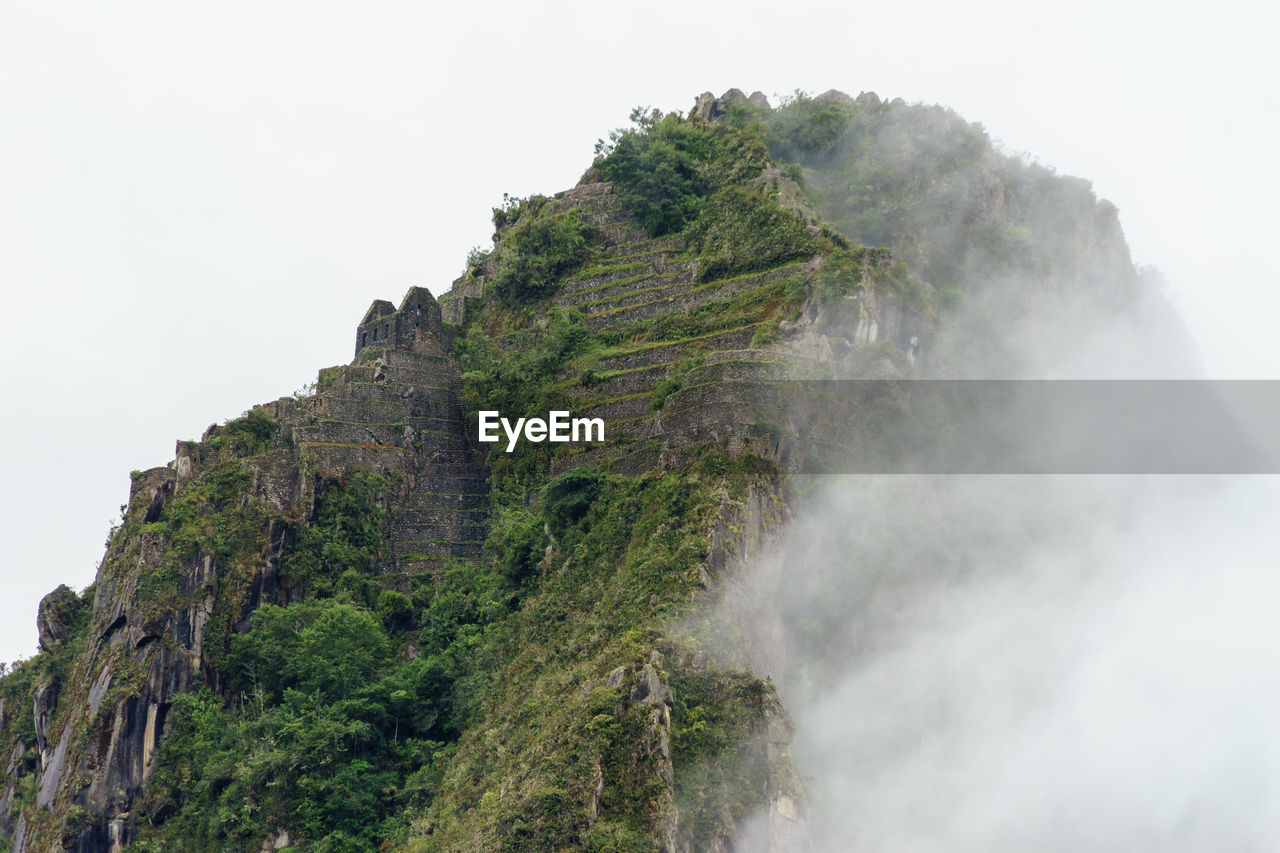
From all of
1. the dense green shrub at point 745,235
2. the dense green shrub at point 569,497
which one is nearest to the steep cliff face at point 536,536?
the dense green shrub at point 569,497

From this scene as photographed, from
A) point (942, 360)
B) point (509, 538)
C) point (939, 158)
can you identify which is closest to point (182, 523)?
point (509, 538)

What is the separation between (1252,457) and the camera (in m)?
85.1

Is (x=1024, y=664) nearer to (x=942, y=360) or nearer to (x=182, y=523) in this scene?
(x=942, y=360)

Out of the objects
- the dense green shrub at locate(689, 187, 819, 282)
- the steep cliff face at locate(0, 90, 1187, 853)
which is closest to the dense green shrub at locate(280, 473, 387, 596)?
the steep cliff face at locate(0, 90, 1187, 853)

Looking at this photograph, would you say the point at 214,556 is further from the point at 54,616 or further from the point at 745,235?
the point at 745,235

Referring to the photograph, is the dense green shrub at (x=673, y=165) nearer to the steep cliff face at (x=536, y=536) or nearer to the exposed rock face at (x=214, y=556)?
the steep cliff face at (x=536, y=536)

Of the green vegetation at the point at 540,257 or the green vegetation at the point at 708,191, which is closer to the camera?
the green vegetation at the point at 708,191

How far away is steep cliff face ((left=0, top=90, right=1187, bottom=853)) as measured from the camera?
178ft

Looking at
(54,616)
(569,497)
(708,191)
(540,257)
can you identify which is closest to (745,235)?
(708,191)

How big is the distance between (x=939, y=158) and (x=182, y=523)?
41.9 metres

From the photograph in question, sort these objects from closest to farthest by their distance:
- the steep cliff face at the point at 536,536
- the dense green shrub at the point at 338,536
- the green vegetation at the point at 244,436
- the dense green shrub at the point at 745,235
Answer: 1. the steep cliff face at the point at 536,536
2. the dense green shrub at the point at 338,536
3. the dense green shrub at the point at 745,235
4. the green vegetation at the point at 244,436

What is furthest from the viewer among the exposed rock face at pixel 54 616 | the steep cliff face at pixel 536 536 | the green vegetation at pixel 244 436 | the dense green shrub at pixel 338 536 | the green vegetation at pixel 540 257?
the green vegetation at pixel 540 257

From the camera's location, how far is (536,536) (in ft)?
219

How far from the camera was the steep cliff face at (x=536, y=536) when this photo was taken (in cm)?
5412
